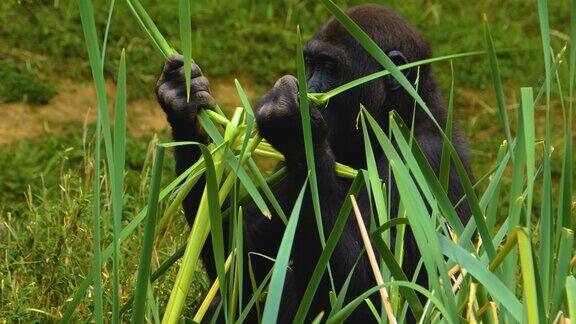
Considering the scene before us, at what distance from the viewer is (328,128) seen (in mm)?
3643

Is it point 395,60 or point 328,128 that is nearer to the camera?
point 328,128

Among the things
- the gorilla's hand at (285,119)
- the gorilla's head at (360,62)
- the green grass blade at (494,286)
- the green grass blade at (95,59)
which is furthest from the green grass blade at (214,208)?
the gorilla's head at (360,62)

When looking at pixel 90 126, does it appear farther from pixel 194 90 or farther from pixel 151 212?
pixel 151 212

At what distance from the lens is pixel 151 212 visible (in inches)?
97.2

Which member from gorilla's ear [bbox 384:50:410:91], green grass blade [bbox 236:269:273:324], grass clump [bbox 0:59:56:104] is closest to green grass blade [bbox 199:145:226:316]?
green grass blade [bbox 236:269:273:324]

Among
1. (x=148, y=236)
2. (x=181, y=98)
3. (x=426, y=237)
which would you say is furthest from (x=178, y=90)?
(x=426, y=237)

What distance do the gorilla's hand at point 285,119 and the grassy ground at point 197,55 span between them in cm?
146

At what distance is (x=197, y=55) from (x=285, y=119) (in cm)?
393

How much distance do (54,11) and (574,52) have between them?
202 inches

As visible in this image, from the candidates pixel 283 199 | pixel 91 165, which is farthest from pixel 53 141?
→ pixel 283 199

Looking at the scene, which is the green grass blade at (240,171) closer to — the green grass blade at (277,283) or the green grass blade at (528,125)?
the green grass blade at (277,283)

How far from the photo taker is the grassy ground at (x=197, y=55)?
6.18 meters

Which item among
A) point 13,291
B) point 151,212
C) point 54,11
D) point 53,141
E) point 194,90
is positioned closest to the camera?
point 151,212

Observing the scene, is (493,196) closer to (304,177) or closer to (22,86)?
(304,177)
